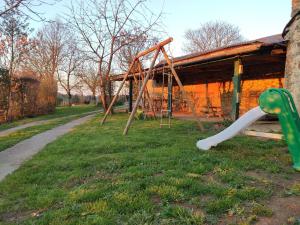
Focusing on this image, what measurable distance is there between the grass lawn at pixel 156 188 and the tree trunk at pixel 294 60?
183 centimetres

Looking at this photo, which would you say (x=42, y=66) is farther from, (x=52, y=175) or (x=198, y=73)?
(x=52, y=175)

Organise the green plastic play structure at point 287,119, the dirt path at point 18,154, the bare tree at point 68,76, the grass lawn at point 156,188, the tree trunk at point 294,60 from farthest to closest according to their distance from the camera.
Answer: the bare tree at point 68,76
the tree trunk at point 294,60
the dirt path at point 18,154
the green plastic play structure at point 287,119
the grass lawn at point 156,188

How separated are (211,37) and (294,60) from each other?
40.6 m

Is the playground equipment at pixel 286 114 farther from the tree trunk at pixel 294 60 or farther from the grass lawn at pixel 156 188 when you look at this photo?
the tree trunk at pixel 294 60

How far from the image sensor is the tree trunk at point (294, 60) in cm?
678

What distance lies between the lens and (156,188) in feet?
11.7

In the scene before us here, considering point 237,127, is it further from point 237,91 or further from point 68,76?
point 68,76

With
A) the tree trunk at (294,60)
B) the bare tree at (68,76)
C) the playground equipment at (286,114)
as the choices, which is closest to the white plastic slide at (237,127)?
the playground equipment at (286,114)

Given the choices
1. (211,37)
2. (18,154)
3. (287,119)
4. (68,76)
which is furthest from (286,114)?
(211,37)

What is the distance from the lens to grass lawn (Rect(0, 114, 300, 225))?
288 centimetres

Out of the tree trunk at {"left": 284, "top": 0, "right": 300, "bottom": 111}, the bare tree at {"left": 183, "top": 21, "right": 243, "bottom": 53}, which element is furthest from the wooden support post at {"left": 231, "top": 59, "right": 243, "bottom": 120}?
the bare tree at {"left": 183, "top": 21, "right": 243, "bottom": 53}

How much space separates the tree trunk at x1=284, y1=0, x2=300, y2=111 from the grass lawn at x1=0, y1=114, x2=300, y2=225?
1.83 m

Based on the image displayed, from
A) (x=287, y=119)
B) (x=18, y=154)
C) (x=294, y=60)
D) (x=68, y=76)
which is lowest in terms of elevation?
(x=18, y=154)

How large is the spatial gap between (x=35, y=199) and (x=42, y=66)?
32.2 m
